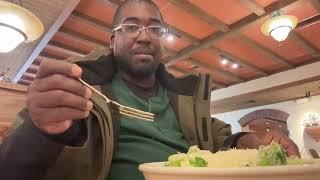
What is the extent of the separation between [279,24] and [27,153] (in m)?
3.45

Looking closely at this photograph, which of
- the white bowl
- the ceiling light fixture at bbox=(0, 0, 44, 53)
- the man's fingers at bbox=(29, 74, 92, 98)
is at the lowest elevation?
the white bowl

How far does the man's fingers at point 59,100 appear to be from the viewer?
412mm

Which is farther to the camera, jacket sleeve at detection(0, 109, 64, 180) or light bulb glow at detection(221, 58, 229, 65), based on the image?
light bulb glow at detection(221, 58, 229, 65)

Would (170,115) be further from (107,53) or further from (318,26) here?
(318,26)

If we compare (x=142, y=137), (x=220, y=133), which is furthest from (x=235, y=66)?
(x=142, y=137)

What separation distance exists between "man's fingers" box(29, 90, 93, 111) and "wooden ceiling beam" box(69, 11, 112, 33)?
10.5ft

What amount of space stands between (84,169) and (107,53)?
49 cm

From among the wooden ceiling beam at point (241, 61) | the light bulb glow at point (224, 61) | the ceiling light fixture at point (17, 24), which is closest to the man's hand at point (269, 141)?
the ceiling light fixture at point (17, 24)

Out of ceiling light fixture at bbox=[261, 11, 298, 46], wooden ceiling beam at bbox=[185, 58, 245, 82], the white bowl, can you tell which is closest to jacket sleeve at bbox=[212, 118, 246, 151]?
the white bowl

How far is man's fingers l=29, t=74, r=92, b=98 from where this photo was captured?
406 mm

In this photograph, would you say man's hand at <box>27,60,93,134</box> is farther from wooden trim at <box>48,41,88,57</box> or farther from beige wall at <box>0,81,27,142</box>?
wooden trim at <box>48,41,88,57</box>

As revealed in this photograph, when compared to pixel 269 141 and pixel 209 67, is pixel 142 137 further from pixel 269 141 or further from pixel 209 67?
pixel 209 67

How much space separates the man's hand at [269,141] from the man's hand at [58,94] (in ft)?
1.64

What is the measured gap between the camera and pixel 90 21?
3.56 meters
